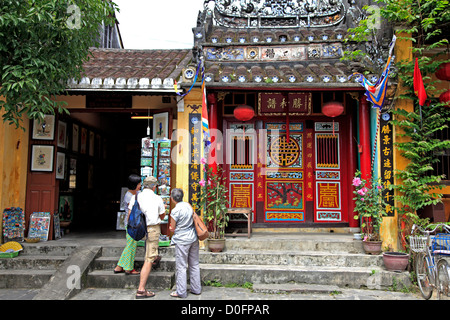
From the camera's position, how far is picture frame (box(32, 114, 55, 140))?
26.3 ft

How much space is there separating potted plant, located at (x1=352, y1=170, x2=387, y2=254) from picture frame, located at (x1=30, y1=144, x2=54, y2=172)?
21.7ft

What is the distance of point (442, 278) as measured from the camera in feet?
17.2

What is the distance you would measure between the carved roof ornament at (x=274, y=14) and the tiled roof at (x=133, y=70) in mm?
1454

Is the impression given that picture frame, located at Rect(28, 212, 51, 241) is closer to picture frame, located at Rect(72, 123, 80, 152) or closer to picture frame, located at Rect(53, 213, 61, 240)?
picture frame, located at Rect(53, 213, 61, 240)

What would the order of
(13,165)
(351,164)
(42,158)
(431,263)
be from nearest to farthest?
(431,263) → (13,165) → (42,158) → (351,164)

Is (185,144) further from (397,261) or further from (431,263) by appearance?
(431,263)

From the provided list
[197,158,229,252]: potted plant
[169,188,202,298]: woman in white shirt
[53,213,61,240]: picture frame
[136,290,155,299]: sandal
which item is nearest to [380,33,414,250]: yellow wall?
[197,158,229,252]: potted plant

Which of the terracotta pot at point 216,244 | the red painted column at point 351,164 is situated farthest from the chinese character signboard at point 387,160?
the terracotta pot at point 216,244

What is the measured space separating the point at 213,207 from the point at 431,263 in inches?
151

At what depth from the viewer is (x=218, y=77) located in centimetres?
734

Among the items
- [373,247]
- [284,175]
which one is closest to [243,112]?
[284,175]
